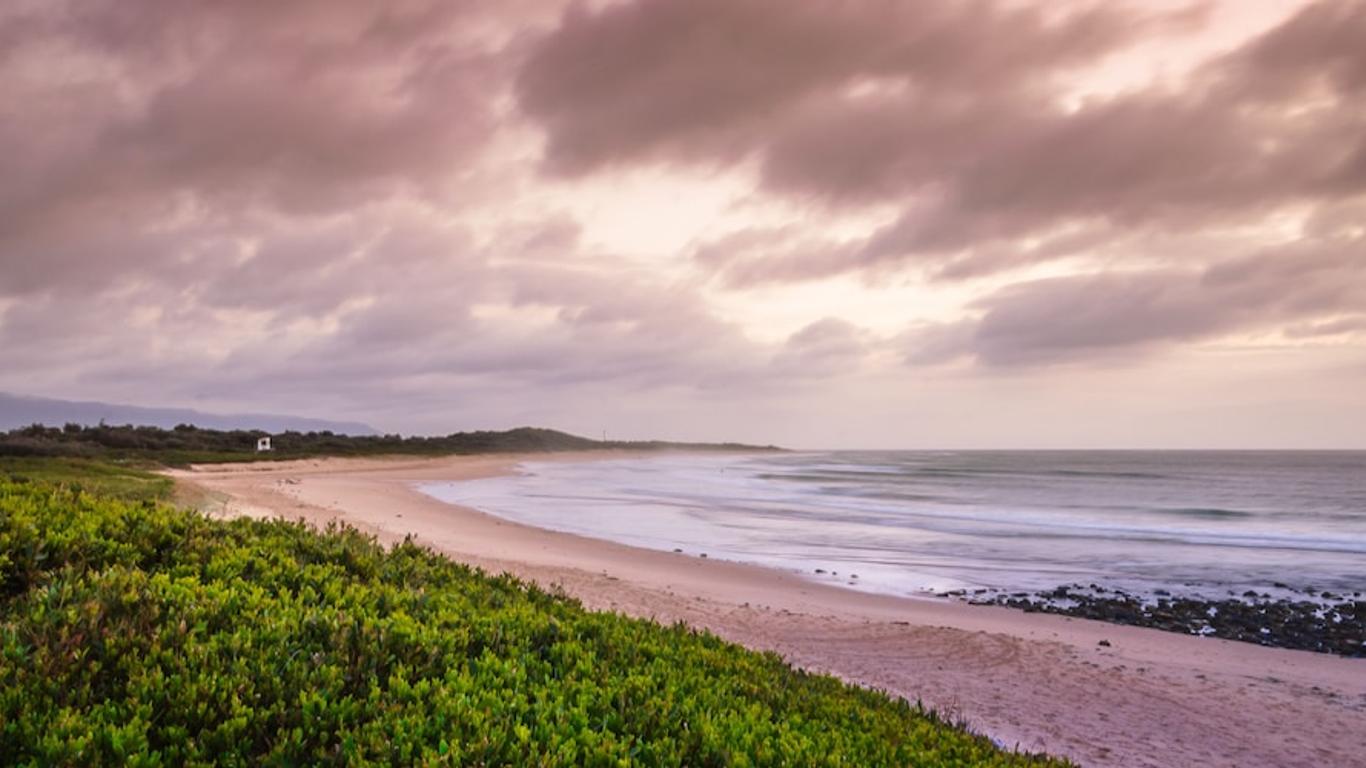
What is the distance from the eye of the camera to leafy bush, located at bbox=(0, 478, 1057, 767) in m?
3.66

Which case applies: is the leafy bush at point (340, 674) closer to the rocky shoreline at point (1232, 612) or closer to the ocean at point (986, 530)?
the rocky shoreline at point (1232, 612)

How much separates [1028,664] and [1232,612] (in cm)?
904

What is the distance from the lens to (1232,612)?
18.3 meters

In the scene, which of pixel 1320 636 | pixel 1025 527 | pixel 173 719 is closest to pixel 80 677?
pixel 173 719

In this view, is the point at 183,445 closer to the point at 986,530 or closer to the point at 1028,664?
the point at 986,530

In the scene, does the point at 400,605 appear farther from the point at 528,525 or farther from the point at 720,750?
the point at 528,525

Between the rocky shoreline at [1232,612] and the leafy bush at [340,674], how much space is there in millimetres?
13948

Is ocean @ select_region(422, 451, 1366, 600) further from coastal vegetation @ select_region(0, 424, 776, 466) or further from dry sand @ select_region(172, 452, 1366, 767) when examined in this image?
coastal vegetation @ select_region(0, 424, 776, 466)

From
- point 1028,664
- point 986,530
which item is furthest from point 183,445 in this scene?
point 1028,664

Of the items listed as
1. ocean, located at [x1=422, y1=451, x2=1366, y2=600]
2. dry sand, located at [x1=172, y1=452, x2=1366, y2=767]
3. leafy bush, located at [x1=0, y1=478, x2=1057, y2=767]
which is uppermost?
leafy bush, located at [x1=0, y1=478, x2=1057, y2=767]

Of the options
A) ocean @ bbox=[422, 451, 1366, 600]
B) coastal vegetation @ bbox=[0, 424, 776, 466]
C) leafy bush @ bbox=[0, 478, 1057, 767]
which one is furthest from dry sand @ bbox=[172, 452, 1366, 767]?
coastal vegetation @ bbox=[0, 424, 776, 466]

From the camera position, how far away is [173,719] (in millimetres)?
3713

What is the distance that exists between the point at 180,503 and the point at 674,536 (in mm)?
16142

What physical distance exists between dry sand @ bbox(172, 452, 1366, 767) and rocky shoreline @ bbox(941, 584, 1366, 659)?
3.01 feet
